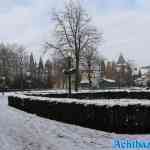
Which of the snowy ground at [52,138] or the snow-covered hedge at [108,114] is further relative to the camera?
the snow-covered hedge at [108,114]

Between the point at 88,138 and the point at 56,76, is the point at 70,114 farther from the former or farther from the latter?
the point at 56,76

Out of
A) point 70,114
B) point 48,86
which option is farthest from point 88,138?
point 48,86

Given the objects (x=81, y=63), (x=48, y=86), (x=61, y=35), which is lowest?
(x=48, y=86)

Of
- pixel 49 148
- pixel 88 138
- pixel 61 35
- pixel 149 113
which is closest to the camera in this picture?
pixel 49 148

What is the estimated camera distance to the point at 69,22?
56.2 meters

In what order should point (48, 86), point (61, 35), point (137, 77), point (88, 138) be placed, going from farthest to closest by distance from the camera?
point (137, 77) < point (48, 86) < point (61, 35) < point (88, 138)

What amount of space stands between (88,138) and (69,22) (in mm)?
44516

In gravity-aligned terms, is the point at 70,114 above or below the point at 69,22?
below
